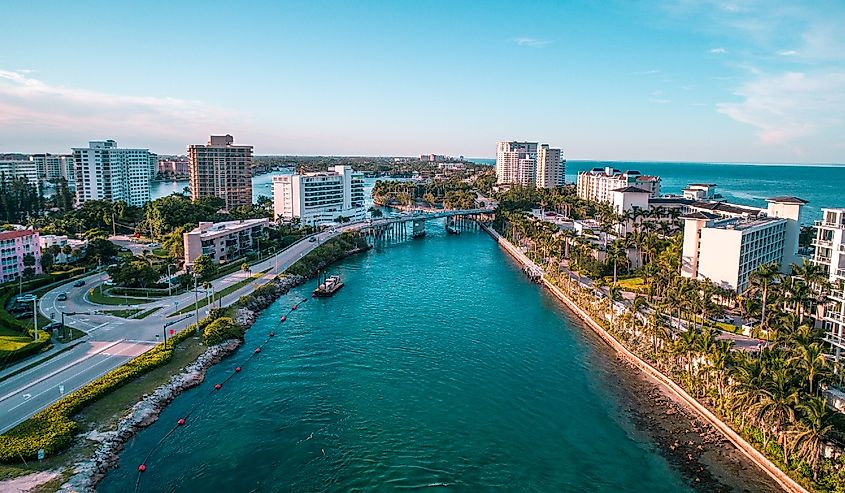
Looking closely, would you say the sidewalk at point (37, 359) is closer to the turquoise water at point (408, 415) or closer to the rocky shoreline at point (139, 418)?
the rocky shoreline at point (139, 418)

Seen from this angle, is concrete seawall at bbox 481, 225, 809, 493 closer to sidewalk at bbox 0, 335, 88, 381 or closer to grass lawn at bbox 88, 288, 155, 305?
sidewalk at bbox 0, 335, 88, 381

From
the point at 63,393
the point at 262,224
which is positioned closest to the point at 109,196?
the point at 262,224

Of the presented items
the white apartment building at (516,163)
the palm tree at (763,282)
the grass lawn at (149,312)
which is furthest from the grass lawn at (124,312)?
the white apartment building at (516,163)

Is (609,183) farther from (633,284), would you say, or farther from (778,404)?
(778,404)

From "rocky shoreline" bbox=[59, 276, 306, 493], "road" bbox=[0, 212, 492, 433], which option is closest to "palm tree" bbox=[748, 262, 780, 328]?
"rocky shoreline" bbox=[59, 276, 306, 493]

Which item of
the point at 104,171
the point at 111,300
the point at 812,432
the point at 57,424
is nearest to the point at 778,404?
the point at 812,432

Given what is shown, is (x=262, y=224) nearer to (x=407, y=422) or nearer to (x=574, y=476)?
(x=407, y=422)

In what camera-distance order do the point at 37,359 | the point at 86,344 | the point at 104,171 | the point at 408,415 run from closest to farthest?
1. the point at 408,415
2. the point at 37,359
3. the point at 86,344
4. the point at 104,171
